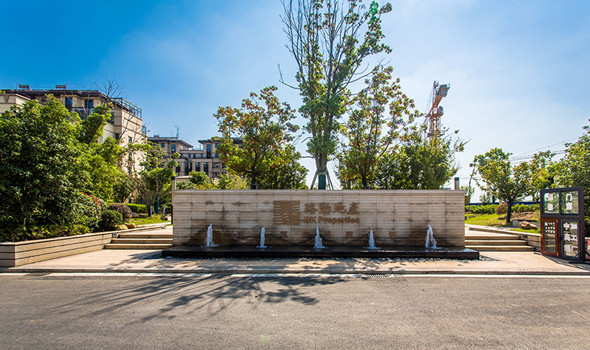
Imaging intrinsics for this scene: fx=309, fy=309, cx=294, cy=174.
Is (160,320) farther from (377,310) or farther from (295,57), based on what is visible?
(295,57)

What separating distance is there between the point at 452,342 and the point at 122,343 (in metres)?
4.22

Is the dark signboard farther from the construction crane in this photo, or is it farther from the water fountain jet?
the construction crane

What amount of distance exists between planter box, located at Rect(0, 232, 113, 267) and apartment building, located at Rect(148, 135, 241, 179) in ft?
173

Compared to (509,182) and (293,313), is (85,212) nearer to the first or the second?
(293,313)

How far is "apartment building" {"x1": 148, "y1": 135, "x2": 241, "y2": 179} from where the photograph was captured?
215ft

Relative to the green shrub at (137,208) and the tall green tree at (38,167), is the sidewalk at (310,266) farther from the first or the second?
the green shrub at (137,208)

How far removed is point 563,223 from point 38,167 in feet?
53.7

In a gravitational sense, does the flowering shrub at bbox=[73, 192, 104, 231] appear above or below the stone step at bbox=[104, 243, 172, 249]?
above

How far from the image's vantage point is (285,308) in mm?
5289

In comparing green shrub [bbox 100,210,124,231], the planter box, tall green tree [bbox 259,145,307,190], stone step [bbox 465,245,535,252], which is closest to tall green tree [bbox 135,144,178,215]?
tall green tree [bbox 259,145,307,190]

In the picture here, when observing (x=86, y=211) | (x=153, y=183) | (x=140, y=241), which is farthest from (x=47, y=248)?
(x=153, y=183)

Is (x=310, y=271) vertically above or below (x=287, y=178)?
below

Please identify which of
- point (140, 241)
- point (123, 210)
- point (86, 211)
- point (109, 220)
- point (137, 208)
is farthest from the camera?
point (137, 208)

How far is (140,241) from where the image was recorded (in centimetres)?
1228
